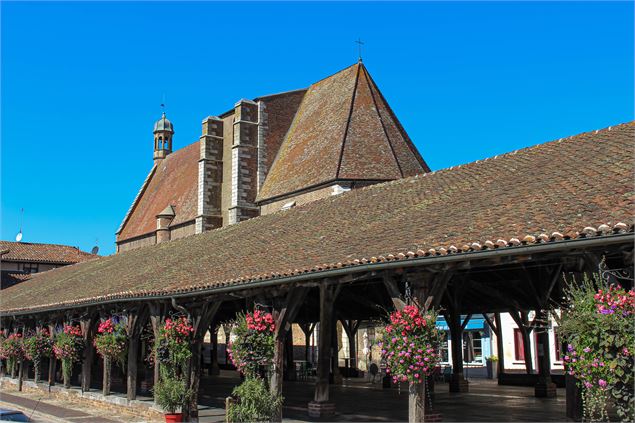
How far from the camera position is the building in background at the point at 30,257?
4731 cm

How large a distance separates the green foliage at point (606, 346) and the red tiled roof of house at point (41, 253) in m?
47.0

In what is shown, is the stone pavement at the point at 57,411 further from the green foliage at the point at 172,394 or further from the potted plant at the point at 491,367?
the potted plant at the point at 491,367

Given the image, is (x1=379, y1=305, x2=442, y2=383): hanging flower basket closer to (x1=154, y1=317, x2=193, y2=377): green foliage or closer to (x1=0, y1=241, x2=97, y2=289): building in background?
(x1=154, y1=317, x2=193, y2=377): green foliage

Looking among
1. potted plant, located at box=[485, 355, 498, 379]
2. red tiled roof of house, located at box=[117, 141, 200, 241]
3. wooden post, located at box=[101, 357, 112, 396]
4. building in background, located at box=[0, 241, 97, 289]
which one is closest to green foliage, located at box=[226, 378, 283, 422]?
wooden post, located at box=[101, 357, 112, 396]

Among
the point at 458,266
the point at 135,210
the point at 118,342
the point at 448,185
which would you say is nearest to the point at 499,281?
the point at 448,185

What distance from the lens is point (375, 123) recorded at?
3039cm

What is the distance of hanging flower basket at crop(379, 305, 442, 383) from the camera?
29.6 feet

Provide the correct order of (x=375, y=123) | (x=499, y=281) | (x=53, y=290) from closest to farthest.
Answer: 1. (x=499, y=281)
2. (x=53, y=290)
3. (x=375, y=123)

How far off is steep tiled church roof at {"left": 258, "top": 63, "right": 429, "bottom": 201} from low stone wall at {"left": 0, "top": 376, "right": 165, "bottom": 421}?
43.9ft

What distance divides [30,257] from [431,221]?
1748 inches

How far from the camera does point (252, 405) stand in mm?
11055

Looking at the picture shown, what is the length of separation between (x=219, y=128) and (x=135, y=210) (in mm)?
15997

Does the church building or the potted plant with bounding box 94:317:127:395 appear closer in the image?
the potted plant with bounding box 94:317:127:395

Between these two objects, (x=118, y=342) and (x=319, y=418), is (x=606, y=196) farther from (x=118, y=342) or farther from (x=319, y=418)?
(x=118, y=342)
